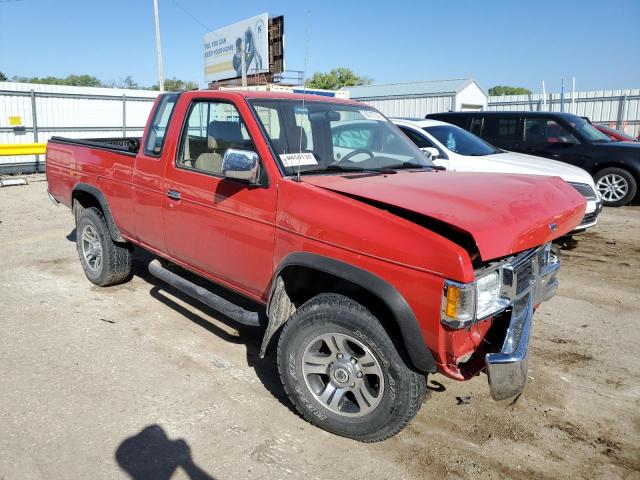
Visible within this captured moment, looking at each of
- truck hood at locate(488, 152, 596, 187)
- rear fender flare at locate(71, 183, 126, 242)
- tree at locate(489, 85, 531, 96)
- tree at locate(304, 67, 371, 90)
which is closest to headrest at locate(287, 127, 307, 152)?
rear fender flare at locate(71, 183, 126, 242)

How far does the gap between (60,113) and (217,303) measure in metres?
15.3

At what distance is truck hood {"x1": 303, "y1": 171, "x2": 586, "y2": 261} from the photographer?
2549mm

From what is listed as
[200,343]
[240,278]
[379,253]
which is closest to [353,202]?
[379,253]

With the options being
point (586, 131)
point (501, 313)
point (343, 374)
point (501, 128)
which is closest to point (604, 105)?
point (586, 131)

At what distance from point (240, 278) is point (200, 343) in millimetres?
1026

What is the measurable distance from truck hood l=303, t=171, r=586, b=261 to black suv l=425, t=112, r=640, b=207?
7.91 meters

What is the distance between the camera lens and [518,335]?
2705mm

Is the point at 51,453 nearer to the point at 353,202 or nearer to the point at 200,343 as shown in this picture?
the point at 200,343

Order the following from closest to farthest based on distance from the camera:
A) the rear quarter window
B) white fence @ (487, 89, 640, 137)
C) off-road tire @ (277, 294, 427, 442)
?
off-road tire @ (277, 294, 427, 442)
the rear quarter window
white fence @ (487, 89, 640, 137)

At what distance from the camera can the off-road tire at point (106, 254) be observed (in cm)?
522

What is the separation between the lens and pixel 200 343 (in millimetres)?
4273

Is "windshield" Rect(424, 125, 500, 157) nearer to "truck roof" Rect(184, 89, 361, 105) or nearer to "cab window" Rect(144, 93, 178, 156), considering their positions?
"truck roof" Rect(184, 89, 361, 105)

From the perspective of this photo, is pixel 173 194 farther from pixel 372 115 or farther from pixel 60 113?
pixel 60 113

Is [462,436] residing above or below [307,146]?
below
